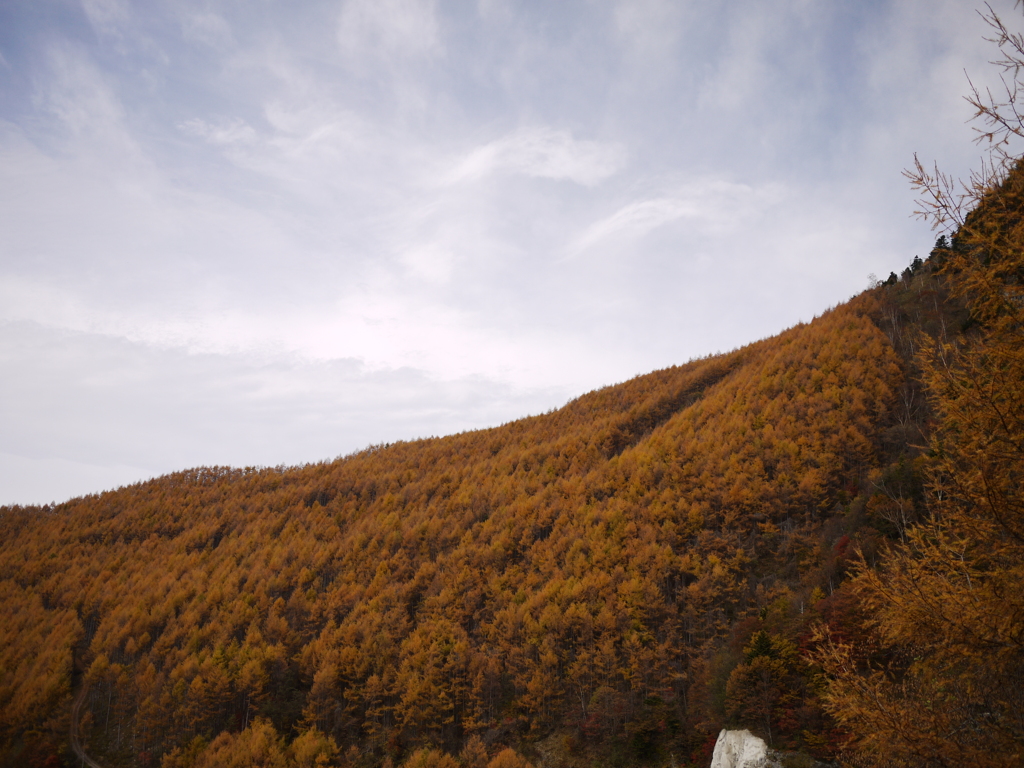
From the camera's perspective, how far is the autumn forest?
6238 millimetres

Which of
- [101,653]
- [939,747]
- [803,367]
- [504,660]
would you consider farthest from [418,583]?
[939,747]

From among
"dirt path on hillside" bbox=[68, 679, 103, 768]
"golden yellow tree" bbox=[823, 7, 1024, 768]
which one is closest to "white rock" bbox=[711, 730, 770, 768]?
"golden yellow tree" bbox=[823, 7, 1024, 768]

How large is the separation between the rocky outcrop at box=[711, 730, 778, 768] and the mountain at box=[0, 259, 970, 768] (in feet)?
3.41

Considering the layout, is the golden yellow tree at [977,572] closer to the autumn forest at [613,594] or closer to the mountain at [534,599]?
the autumn forest at [613,594]

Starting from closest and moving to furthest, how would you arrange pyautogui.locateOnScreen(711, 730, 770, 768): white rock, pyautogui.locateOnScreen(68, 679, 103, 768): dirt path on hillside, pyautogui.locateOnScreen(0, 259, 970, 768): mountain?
pyautogui.locateOnScreen(711, 730, 770, 768): white rock
pyautogui.locateOnScreen(0, 259, 970, 768): mountain
pyautogui.locateOnScreen(68, 679, 103, 768): dirt path on hillside

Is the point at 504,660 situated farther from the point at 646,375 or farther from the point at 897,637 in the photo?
the point at 646,375

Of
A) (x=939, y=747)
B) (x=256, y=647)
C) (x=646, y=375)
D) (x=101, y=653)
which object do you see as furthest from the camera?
(x=646, y=375)

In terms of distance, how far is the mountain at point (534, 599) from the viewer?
34.1 meters

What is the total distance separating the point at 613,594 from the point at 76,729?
159ft

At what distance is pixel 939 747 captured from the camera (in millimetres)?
5727

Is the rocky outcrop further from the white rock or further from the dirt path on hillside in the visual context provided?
the dirt path on hillside

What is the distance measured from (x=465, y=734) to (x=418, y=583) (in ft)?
Result: 55.2

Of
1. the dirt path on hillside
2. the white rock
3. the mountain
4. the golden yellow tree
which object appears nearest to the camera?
the golden yellow tree

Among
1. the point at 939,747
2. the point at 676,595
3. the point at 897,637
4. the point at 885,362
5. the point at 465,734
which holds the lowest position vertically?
the point at 465,734
